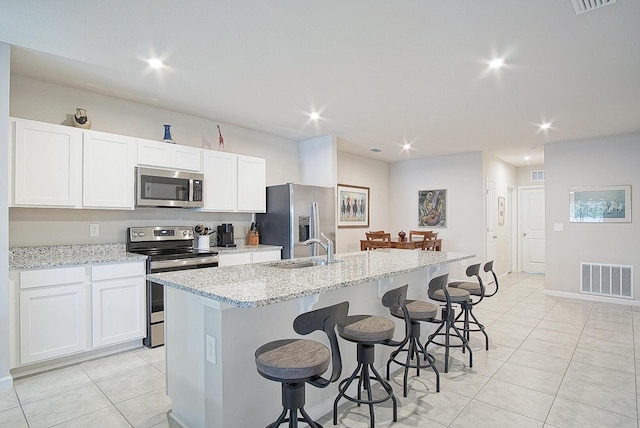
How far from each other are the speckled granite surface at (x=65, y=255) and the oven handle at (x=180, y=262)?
5.2 inches

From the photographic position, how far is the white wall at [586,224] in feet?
17.2

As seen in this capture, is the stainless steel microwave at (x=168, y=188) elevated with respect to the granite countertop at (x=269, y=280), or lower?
elevated

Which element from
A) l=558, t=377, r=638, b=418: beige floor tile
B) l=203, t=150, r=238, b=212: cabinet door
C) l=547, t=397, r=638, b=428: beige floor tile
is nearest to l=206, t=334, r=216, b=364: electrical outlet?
l=547, t=397, r=638, b=428: beige floor tile

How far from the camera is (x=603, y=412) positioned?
7.68 ft

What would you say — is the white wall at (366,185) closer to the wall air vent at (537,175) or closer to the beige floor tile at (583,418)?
the wall air vent at (537,175)

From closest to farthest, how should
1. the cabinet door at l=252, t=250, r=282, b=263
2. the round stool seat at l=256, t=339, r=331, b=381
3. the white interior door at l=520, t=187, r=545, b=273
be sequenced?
the round stool seat at l=256, t=339, r=331, b=381, the cabinet door at l=252, t=250, r=282, b=263, the white interior door at l=520, t=187, r=545, b=273

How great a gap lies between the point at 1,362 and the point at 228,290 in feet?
7.21

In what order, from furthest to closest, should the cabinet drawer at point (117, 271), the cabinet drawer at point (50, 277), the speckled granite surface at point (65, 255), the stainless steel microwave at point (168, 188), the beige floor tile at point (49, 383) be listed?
the stainless steel microwave at point (168, 188)
the cabinet drawer at point (117, 271)
the speckled granite surface at point (65, 255)
the cabinet drawer at point (50, 277)
the beige floor tile at point (49, 383)

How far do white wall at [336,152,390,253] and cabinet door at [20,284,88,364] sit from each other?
410 centimetres

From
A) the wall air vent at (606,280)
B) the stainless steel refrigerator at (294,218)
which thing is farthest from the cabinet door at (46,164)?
the wall air vent at (606,280)

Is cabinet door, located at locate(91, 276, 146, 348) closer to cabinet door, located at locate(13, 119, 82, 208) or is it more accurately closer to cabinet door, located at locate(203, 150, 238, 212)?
cabinet door, located at locate(13, 119, 82, 208)

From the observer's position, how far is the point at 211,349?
5.97 feet

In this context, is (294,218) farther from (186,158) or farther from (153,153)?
(153,153)

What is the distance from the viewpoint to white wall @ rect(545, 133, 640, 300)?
17.2 feet
